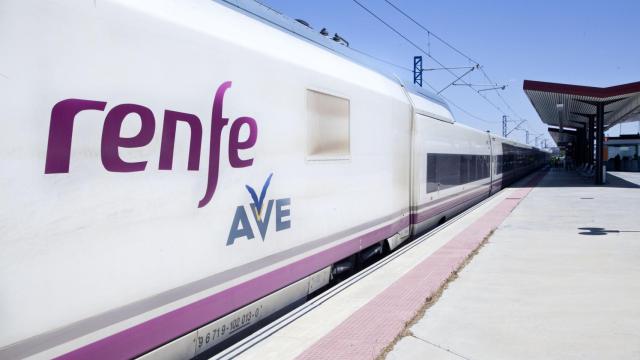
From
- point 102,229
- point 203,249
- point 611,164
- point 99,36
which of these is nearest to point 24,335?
point 102,229

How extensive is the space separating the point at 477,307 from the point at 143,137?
3.67 meters

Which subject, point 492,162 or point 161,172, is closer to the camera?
point 161,172

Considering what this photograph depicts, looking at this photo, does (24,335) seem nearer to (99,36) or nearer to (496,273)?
(99,36)

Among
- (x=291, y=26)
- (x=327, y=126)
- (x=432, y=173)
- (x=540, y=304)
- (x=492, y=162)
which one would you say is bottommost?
(x=540, y=304)

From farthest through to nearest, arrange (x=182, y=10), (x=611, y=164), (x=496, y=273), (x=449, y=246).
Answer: (x=611, y=164)
(x=449, y=246)
(x=496, y=273)
(x=182, y=10)

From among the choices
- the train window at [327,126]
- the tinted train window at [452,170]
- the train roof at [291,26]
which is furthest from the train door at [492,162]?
the train window at [327,126]

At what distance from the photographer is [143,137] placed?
261cm

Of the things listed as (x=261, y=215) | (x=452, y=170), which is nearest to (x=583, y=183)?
(x=452, y=170)

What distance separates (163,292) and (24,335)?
787mm

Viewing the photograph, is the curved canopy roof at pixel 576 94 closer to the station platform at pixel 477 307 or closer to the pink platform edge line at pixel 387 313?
the station platform at pixel 477 307

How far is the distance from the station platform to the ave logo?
92cm

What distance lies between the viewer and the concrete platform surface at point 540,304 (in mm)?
3834

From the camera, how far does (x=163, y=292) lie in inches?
109

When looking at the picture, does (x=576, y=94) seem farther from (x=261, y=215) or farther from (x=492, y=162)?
(x=261, y=215)
